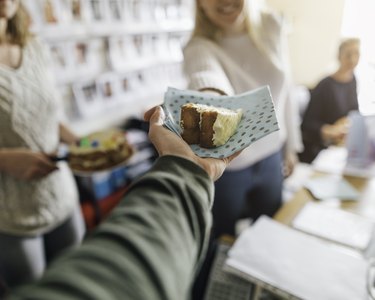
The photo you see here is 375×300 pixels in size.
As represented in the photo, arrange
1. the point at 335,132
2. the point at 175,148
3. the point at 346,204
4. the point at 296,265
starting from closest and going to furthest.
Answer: the point at 175,148 → the point at 296,265 → the point at 346,204 → the point at 335,132

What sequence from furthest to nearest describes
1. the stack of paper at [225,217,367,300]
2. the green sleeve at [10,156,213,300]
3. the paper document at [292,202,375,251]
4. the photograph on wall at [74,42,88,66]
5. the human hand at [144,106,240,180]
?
the photograph on wall at [74,42,88,66] < the paper document at [292,202,375,251] < the stack of paper at [225,217,367,300] < the human hand at [144,106,240,180] < the green sleeve at [10,156,213,300]

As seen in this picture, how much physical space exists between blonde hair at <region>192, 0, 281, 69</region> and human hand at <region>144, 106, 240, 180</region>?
1.06 ft

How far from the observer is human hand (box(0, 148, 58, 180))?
0.71 m

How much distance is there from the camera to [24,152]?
0.72 m

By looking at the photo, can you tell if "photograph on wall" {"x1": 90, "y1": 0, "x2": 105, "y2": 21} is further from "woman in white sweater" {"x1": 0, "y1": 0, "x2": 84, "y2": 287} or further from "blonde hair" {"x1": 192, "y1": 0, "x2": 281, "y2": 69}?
"blonde hair" {"x1": 192, "y1": 0, "x2": 281, "y2": 69}

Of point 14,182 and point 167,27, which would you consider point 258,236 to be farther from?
point 167,27

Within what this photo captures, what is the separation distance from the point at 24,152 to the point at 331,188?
2.85 feet

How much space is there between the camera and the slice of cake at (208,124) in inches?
15.3

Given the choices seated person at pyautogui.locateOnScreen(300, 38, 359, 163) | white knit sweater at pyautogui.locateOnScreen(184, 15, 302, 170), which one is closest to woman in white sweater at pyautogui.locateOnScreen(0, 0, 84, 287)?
white knit sweater at pyautogui.locateOnScreen(184, 15, 302, 170)

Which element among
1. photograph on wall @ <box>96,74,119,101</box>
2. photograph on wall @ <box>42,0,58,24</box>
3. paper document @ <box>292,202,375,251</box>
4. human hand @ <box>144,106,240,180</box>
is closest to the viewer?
human hand @ <box>144,106,240,180</box>

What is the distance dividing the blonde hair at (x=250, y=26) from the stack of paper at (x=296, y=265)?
391 millimetres

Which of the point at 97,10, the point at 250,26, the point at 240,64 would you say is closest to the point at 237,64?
the point at 240,64

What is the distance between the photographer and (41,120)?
787 mm

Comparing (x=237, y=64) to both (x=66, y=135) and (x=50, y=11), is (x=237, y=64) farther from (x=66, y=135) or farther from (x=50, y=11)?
(x=50, y=11)
